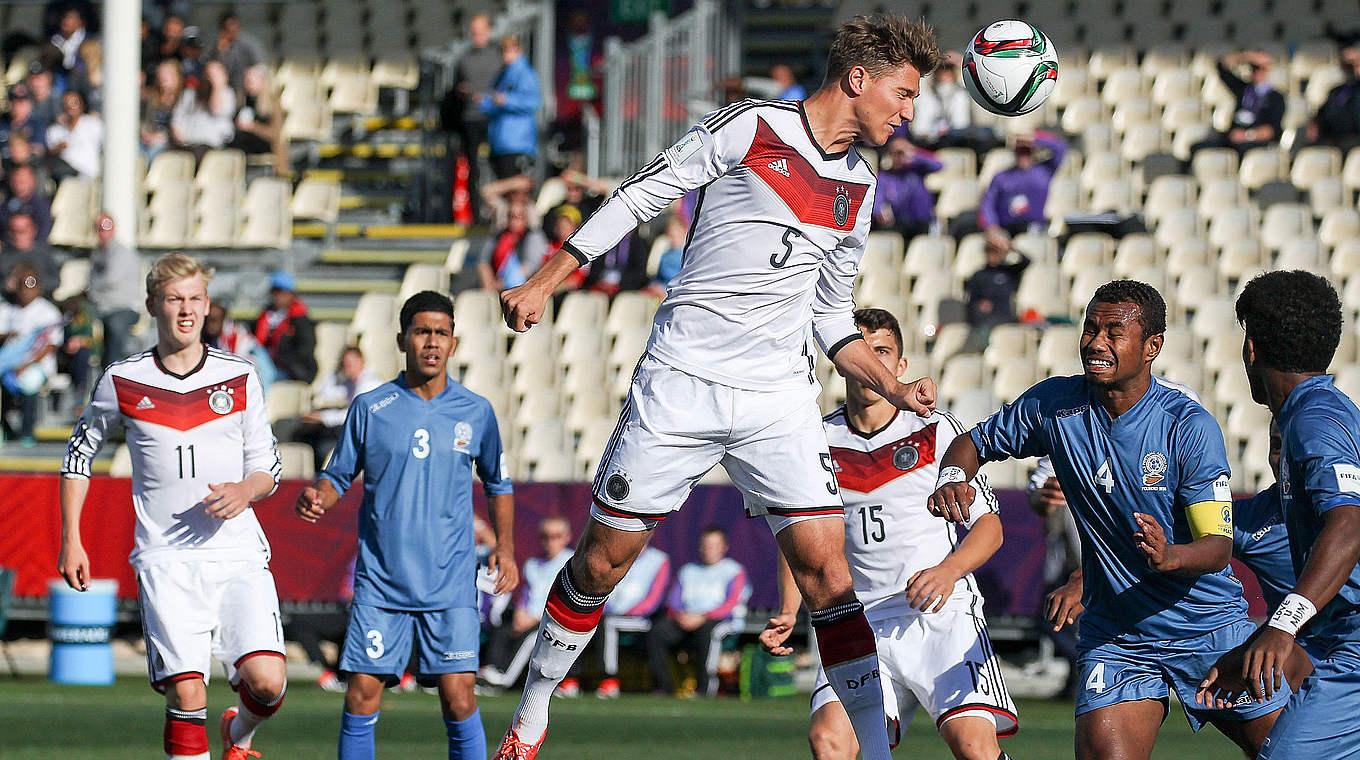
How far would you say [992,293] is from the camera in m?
15.6

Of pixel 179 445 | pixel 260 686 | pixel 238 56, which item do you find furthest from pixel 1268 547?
pixel 238 56

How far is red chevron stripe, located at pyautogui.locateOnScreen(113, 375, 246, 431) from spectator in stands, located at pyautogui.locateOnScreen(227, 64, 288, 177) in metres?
12.3

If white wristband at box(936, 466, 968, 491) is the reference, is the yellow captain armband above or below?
below

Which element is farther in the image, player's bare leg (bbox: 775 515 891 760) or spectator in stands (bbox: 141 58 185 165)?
spectator in stands (bbox: 141 58 185 165)

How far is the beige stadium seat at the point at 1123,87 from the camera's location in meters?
18.8

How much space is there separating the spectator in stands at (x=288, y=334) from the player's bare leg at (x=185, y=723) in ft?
28.8

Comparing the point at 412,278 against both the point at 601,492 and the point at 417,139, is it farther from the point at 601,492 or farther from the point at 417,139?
the point at 601,492

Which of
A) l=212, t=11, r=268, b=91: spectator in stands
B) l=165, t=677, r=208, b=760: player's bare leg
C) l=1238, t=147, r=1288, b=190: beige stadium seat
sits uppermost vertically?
l=212, t=11, r=268, b=91: spectator in stands

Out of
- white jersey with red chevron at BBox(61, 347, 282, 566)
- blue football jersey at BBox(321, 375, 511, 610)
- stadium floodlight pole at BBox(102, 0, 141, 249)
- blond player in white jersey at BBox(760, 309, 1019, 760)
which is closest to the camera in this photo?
blond player in white jersey at BBox(760, 309, 1019, 760)

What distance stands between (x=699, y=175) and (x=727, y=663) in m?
8.36

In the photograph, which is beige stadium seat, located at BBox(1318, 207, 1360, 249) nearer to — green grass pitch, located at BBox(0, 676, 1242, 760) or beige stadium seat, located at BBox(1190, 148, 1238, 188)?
beige stadium seat, located at BBox(1190, 148, 1238, 188)

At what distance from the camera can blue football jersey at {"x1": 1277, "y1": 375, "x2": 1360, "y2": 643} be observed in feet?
16.4

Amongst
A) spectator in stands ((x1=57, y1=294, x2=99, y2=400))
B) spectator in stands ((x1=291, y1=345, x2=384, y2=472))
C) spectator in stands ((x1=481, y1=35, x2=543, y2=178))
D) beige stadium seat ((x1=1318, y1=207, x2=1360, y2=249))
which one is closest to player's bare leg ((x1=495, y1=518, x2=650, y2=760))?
spectator in stands ((x1=291, y1=345, x2=384, y2=472))

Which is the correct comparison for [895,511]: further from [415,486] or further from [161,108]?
[161,108]
